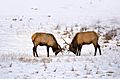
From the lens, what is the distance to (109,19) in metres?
24.1

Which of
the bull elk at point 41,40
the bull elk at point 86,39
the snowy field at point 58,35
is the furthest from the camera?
the bull elk at point 86,39

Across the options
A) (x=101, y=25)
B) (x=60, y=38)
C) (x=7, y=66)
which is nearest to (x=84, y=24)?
(x=101, y=25)

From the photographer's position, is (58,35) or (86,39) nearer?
(86,39)

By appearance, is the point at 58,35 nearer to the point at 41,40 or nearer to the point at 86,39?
the point at 86,39

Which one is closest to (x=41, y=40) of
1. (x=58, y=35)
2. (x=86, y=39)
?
(x=86, y=39)

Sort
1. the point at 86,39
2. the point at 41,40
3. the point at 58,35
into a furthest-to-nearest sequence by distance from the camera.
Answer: the point at 58,35 < the point at 86,39 < the point at 41,40

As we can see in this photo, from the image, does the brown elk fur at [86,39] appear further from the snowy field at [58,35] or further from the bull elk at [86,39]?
the snowy field at [58,35]

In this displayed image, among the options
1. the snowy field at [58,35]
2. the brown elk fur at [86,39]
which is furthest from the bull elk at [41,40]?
the brown elk fur at [86,39]

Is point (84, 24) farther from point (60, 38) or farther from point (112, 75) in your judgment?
point (112, 75)

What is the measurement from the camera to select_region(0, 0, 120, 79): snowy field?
976 centimetres

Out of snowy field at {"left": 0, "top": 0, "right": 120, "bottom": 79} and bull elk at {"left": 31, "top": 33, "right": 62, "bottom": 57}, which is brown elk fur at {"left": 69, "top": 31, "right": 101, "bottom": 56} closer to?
snowy field at {"left": 0, "top": 0, "right": 120, "bottom": 79}

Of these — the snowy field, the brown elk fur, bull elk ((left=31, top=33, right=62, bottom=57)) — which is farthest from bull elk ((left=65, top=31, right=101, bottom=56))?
bull elk ((left=31, top=33, right=62, bottom=57))

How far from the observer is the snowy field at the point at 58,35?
9758 millimetres

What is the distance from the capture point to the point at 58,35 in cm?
2050
